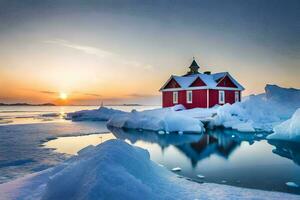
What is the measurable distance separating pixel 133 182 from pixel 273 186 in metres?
4.85

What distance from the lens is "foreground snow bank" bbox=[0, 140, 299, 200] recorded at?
472cm

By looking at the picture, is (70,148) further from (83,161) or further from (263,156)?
(263,156)

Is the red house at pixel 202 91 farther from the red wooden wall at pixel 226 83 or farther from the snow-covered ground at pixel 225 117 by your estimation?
the snow-covered ground at pixel 225 117

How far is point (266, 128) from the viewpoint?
24.9 m

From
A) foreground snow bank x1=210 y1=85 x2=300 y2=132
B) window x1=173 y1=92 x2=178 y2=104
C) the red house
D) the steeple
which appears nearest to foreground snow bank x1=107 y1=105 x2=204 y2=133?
foreground snow bank x1=210 y1=85 x2=300 y2=132

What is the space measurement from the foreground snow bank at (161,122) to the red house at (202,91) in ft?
28.2

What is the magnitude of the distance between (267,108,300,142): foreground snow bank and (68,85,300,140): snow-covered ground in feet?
17.3

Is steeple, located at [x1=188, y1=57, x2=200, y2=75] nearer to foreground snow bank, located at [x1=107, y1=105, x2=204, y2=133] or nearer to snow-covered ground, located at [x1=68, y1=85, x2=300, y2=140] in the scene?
snow-covered ground, located at [x1=68, y1=85, x2=300, y2=140]

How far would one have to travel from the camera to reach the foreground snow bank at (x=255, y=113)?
83.6 feet

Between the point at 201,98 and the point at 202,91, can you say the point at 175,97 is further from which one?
the point at 202,91

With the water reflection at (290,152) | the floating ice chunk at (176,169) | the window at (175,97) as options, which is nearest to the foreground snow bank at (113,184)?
the floating ice chunk at (176,169)

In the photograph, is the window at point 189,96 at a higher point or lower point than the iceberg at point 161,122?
higher

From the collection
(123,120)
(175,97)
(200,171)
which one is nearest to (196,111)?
(175,97)

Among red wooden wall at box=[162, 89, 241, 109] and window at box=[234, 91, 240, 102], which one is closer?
red wooden wall at box=[162, 89, 241, 109]
